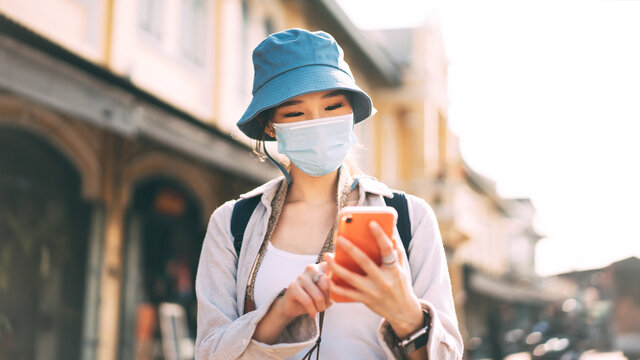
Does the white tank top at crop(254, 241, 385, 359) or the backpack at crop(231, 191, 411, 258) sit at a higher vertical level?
the backpack at crop(231, 191, 411, 258)

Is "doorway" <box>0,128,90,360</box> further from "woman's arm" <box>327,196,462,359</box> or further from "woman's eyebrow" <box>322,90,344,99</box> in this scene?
"woman's arm" <box>327,196,462,359</box>

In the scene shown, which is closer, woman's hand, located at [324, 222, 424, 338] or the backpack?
woman's hand, located at [324, 222, 424, 338]

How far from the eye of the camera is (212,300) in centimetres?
210

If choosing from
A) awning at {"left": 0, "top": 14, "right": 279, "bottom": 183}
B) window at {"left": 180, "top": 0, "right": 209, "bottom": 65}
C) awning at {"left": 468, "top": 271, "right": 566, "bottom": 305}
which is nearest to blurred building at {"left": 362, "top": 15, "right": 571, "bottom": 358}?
awning at {"left": 468, "top": 271, "right": 566, "bottom": 305}

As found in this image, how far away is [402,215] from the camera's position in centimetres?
210

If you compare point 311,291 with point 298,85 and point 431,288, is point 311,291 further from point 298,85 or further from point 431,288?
point 298,85

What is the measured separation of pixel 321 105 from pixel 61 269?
803 centimetres

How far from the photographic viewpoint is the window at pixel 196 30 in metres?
11.8

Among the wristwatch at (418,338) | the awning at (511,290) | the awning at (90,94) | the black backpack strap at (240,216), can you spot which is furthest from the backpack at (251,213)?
the awning at (511,290)

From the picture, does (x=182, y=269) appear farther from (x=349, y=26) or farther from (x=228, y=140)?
(x=349, y=26)

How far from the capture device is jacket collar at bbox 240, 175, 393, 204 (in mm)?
2174

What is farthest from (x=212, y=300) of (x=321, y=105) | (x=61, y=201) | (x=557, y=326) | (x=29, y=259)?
(x=557, y=326)

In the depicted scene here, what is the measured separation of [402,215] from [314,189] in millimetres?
342

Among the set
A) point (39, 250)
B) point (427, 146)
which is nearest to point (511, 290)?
point (427, 146)
